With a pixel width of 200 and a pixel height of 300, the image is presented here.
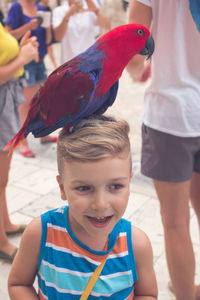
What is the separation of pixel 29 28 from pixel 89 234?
222 cm

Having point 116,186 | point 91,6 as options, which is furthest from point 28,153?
point 116,186

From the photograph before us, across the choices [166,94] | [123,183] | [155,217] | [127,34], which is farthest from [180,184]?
[155,217]

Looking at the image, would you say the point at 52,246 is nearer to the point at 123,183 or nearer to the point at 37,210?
the point at 123,183

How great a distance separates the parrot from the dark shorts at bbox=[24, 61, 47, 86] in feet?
6.92

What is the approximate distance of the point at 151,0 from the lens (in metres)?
1.14

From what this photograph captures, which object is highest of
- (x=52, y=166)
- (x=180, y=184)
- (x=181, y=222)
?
(x=180, y=184)

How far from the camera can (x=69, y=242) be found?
936mm

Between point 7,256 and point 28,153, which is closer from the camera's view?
point 7,256

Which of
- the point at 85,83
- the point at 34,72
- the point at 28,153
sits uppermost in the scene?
the point at 85,83

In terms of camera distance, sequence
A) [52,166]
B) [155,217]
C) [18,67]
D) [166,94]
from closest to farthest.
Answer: [166,94]
[18,67]
[155,217]
[52,166]

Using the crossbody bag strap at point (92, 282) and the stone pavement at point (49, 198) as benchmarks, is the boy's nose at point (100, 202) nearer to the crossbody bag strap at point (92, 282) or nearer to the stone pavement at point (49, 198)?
the crossbody bag strap at point (92, 282)

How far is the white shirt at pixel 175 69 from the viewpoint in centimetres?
114

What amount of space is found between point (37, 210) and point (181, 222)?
Result: 53.7 inches

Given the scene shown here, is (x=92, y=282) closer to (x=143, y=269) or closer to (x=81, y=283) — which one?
(x=81, y=283)
